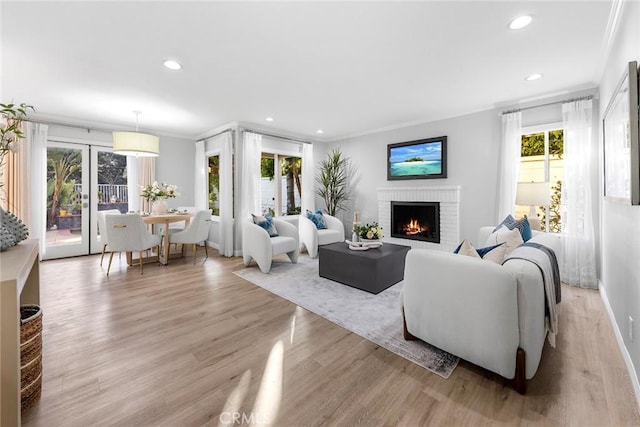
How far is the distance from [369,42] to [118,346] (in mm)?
3259

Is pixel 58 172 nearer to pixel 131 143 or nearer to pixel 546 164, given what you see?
pixel 131 143

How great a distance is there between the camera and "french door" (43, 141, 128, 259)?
4836mm

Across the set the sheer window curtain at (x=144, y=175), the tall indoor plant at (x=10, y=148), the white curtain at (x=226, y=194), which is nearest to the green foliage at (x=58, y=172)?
the sheer window curtain at (x=144, y=175)

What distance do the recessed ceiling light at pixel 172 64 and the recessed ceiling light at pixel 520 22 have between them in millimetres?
3074

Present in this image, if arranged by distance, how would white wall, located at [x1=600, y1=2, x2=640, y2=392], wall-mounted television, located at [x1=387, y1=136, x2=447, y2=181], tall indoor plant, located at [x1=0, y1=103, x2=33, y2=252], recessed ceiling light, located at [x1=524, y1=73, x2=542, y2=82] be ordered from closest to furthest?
tall indoor plant, located at [x1=0, y1=103, x2=33, y2=252] → white wall, located at [x1=600, y1=2, x2=640, y2=392] → recessed ceiling light, located at [x1=524, y1=73, x2=542, y2=82] → wall-mounted television, located at [x1=387, y1=136, x2=447, y2=181]

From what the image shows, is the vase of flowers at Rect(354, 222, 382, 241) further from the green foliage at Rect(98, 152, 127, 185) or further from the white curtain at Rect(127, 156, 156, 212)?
→ the green foliage at Rect(98, 152, 127, 185)

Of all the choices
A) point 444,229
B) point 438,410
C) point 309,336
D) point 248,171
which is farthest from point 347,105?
point 438,410

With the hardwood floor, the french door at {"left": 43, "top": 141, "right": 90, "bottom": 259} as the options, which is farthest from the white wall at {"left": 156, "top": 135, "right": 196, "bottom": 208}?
the hardwood floor

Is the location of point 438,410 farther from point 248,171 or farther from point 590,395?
point 248,171

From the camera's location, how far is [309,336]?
2271 millimetres

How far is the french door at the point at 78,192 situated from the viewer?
15.9ft

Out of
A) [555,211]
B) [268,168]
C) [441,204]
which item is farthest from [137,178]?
[555,211]

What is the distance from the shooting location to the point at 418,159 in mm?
5090

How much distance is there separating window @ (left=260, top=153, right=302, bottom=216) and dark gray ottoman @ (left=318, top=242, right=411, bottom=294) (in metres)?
2.63
